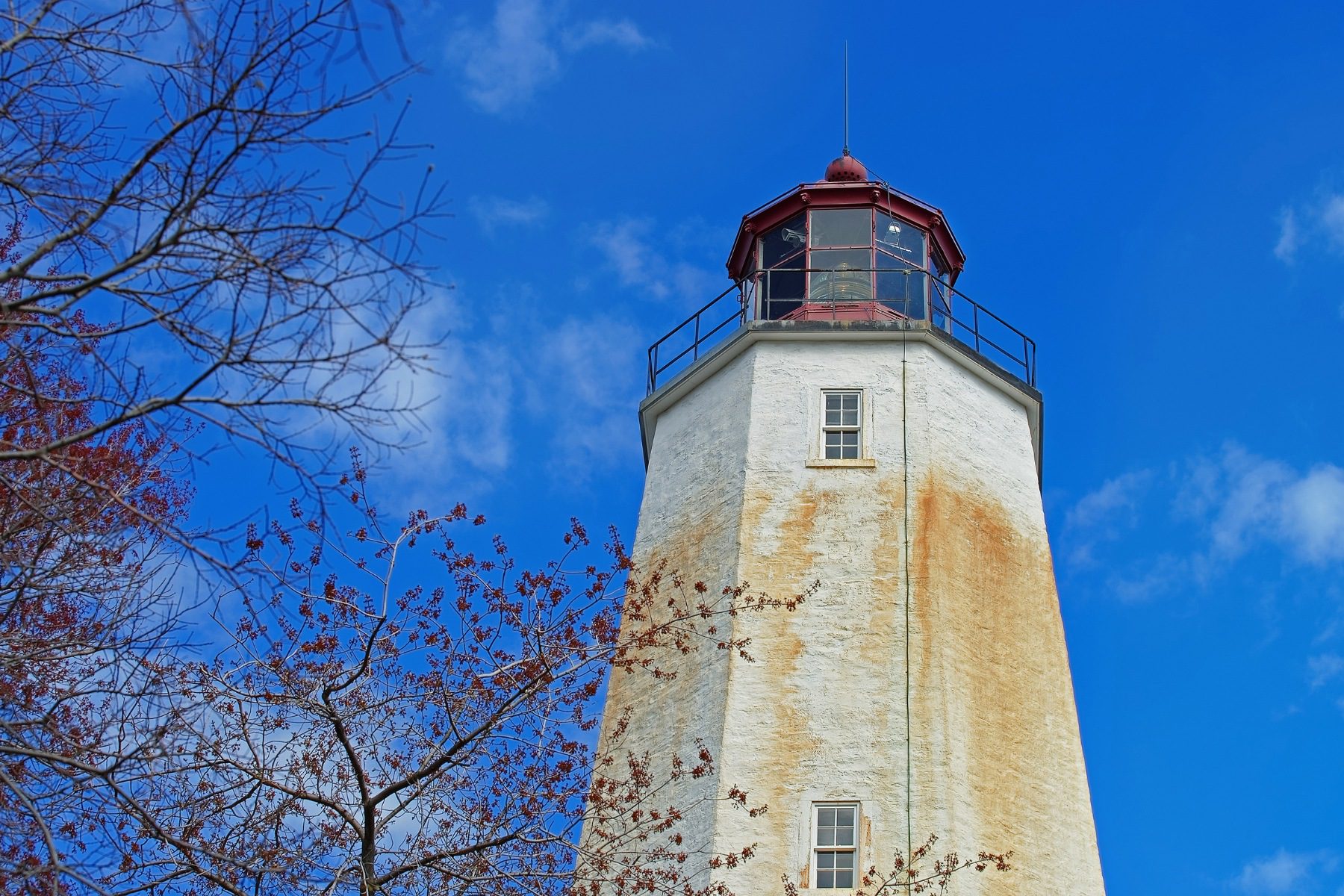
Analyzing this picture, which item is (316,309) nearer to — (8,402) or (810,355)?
(8,402)

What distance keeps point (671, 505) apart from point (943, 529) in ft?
11.0

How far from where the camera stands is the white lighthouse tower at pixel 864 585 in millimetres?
17484

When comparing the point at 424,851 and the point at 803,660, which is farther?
the point at 803,660

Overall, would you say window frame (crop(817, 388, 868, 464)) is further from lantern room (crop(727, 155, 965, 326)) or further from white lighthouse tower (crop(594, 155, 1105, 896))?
lantern room (crop(727, 155, 965, 326))

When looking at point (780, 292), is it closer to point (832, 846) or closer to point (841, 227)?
point (841, 227)

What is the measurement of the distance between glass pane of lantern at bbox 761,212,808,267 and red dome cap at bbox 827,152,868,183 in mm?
925

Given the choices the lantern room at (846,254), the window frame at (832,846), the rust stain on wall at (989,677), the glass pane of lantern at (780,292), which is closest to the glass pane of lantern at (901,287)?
the lantern room at (846,254)

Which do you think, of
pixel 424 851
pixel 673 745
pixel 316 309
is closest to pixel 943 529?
pixel 673 745

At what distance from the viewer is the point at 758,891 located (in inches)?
671

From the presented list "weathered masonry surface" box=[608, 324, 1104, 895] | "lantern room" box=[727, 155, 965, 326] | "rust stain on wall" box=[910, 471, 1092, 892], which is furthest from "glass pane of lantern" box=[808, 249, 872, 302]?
"rust stain on wall" box=[910, 471, 1092, 892]

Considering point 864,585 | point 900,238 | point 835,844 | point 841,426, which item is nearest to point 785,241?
point 900,238

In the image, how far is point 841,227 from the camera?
79.6ft

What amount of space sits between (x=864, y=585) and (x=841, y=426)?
2410mm

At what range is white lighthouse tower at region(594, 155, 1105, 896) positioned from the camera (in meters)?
17.5
